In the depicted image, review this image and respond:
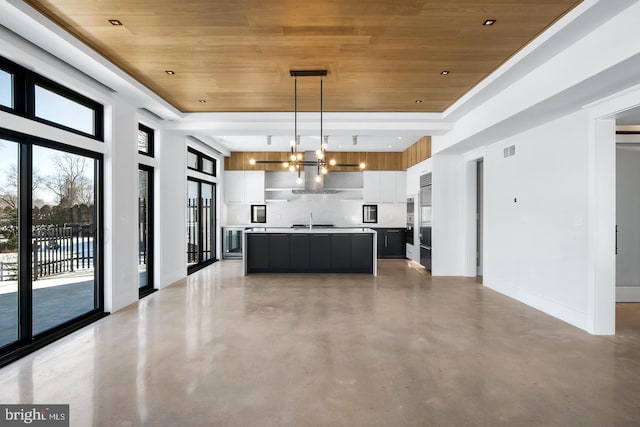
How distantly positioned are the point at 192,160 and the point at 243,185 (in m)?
2.10

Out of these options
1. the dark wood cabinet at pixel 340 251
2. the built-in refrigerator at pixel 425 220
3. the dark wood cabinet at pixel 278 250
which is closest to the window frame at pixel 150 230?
the dark wood cabinet at pixel 278 250

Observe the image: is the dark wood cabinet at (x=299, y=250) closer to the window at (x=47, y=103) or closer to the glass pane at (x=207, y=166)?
the glass pane at (x=207, y=166)

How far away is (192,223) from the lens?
7727mm

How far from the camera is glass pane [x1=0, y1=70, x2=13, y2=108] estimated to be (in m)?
3.07

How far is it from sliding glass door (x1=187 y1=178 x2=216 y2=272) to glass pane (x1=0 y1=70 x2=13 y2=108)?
4289mm

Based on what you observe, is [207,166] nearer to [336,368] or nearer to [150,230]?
[150,230]

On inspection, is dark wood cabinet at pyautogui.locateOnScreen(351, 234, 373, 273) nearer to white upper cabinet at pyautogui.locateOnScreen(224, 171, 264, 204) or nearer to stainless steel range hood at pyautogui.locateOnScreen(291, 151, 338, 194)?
stainless steel range hood at pyautogui.locateOnScreen(291, 151, 338, 194)

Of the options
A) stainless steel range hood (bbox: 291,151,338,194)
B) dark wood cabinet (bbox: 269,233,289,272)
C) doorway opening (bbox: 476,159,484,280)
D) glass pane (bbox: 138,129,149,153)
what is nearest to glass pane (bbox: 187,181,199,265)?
glass pane (bbox: 138,129,149,153)

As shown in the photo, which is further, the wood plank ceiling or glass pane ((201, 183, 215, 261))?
glass pane ((201, 183, 215, 261))

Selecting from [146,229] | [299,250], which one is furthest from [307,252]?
[146,229]

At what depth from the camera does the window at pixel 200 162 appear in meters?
7.66

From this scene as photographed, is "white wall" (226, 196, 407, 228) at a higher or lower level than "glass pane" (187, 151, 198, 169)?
lower

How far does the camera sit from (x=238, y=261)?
29.8 ft

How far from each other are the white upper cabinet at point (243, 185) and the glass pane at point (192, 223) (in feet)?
5.84
